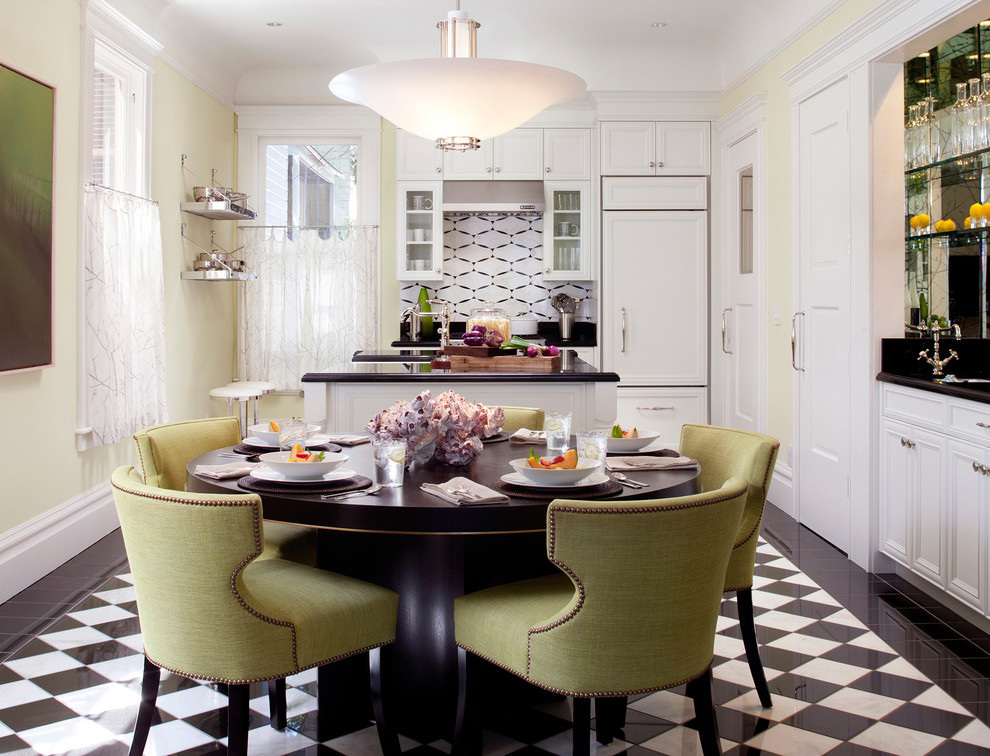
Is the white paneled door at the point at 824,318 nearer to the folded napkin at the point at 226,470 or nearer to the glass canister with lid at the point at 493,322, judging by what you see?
the glass canister with lid at the point at 493,322

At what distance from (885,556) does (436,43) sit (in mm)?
4237

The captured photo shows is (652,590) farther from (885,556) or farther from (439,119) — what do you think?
(885,556)

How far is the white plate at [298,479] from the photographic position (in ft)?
6.82

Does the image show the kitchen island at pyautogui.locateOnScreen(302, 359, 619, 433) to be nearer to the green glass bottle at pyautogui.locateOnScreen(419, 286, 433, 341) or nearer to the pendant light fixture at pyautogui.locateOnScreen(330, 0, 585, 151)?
the pendant light fixture at pyautogui.locateOnScreen(330, 0, 585, 151)

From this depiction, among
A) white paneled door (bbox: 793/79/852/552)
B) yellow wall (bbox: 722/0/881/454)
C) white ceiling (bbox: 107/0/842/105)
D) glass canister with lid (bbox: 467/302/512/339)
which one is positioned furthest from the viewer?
white ceiling (bbox: 107/0/842/105)

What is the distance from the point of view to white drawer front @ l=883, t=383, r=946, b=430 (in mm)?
3209

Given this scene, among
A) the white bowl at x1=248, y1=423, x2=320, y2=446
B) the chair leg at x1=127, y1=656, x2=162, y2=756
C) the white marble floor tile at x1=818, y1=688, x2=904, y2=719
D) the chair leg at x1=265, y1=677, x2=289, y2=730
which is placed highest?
the white bowl at x1=248, y1=423, x2=320, y2=446

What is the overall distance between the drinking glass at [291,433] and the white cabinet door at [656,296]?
12.9ft

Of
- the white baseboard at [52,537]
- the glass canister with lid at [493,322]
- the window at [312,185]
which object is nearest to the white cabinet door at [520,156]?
the window at [312,185]

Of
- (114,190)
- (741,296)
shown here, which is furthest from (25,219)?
(741,296)

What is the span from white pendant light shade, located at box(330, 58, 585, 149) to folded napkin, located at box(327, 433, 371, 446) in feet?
4.01

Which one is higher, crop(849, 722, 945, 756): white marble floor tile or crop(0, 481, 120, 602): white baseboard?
crop(0, 481, 120, 602): white baseboard

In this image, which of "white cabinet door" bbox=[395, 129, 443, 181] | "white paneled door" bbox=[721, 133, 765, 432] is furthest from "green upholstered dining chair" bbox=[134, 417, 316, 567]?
"white cabinet door" bbox=[395, 129, 443, 181]

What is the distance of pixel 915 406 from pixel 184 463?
269cm
